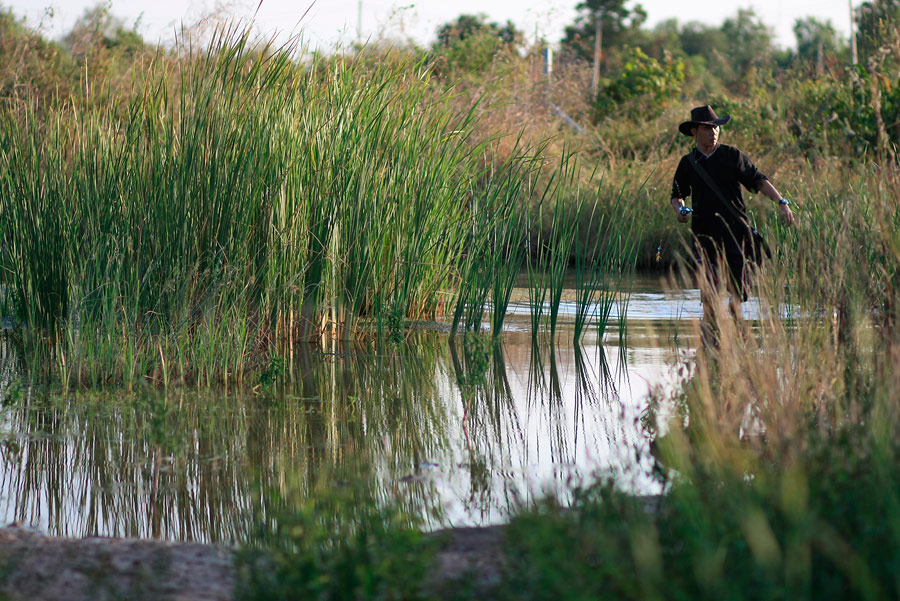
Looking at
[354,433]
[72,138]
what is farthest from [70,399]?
[72,138]

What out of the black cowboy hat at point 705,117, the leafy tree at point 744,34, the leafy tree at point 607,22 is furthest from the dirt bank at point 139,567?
the leafy tree at point 744,34

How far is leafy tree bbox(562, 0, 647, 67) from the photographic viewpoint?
61125 millimetres

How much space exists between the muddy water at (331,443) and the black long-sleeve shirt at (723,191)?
100cm

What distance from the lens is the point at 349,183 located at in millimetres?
7488

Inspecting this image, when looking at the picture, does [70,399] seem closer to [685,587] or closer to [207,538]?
[207,538]

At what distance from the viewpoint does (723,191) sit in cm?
709

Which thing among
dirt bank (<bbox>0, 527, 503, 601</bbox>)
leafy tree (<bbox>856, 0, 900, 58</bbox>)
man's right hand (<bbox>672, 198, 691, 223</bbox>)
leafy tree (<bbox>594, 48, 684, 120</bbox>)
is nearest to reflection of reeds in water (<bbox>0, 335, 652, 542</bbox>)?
dirt bank (<bbox>0, 527, 503, 601</bbox>)

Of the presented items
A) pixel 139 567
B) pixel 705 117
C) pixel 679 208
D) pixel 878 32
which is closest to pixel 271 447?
pixel 139 567

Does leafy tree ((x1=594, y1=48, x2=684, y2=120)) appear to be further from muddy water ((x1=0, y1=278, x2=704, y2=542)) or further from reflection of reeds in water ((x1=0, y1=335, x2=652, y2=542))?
reflection of reeds in water ((x1=0, y1=335, x2=652, y2=542))

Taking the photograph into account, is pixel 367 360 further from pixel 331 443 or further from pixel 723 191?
pixel 723 191

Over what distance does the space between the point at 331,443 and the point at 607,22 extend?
60.4 m

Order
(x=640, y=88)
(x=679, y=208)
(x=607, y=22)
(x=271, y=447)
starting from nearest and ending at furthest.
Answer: (x=271, y=447)
(x=679, y=208)
(x=640, y=88)
(x=607, y=22)

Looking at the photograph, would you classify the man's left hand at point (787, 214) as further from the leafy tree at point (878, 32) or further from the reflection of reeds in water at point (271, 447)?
the reflection of reeds in water at point (271, 447)

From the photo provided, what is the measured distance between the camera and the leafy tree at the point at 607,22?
201ft
